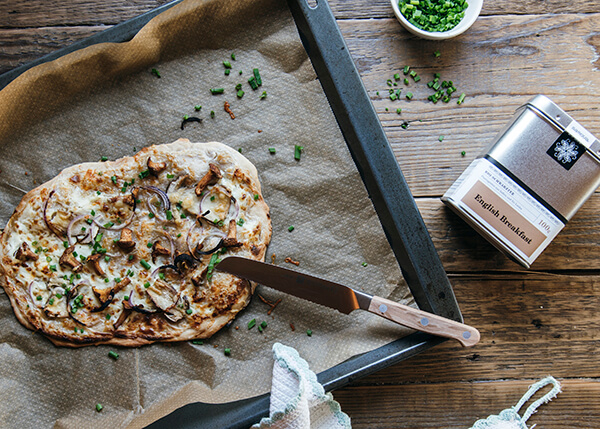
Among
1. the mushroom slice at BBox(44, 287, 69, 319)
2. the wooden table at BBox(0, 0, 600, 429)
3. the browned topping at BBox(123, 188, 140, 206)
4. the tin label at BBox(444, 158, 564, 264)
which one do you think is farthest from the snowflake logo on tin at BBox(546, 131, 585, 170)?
the mushroom slice at BBox(44, 287, 69, 319)

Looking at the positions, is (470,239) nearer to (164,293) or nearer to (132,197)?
(164,293)

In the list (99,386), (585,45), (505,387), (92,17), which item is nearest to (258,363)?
(99,386)

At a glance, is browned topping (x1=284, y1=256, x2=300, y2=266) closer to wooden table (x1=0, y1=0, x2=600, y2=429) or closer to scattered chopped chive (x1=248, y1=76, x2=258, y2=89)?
wooden table (x1=0, y1=0, x2=600, y2=429)

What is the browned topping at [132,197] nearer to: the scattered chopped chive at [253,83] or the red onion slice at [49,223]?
the red onion slice at [49,223]

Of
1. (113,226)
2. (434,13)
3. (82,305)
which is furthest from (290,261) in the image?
(434,13)

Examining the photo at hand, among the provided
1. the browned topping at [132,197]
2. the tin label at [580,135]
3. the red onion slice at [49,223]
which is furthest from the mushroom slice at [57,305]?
the tin label at [580,135]

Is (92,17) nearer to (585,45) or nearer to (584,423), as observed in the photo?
(585,45)
